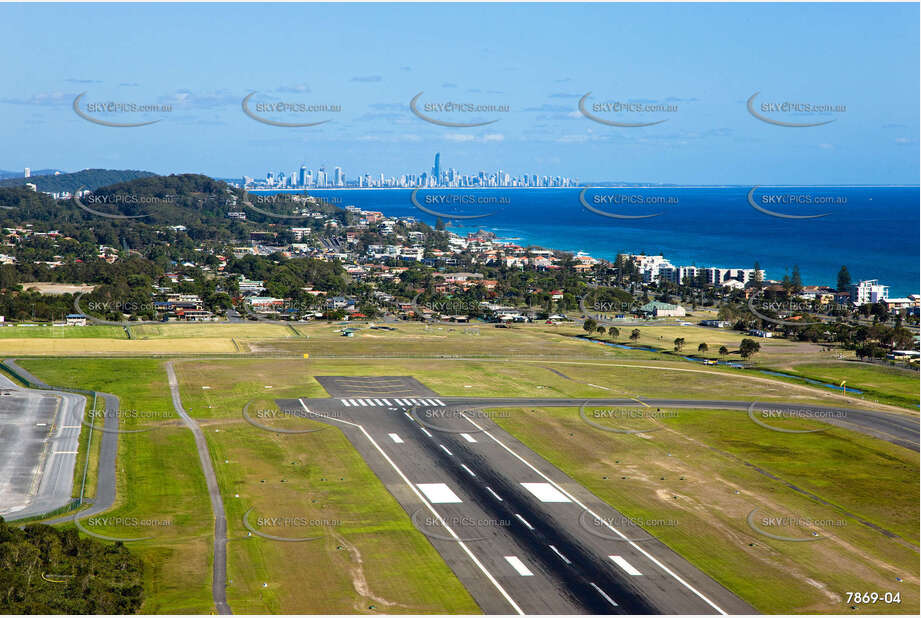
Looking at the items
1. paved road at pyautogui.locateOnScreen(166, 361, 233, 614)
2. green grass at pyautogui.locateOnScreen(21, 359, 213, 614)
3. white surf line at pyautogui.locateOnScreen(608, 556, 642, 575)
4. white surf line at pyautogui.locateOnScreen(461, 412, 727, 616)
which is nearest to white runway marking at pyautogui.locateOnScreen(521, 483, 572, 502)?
white surf line at pyautogui.locateOnScreen(461, 412, 727, 616)

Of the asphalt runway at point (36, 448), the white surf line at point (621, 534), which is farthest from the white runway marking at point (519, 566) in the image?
the asphalt runway at point (36, 448)

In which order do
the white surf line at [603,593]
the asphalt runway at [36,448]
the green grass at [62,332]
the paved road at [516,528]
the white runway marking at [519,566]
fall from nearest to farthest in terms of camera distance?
the white surf line at [603,593] < the paved road at [516,528] < the white runway marking at [519,566] < the asphalt runway at [36,448] < the green grass at [62,332]

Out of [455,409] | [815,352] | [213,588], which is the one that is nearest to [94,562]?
[213,588]

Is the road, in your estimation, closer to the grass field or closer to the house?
the grass field

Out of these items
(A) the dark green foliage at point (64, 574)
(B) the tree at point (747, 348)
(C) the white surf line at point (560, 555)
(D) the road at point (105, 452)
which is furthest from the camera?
(B) the tree at point (747, 348)

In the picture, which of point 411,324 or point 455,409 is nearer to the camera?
point 455,409

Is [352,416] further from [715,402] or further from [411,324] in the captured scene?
[411,324]

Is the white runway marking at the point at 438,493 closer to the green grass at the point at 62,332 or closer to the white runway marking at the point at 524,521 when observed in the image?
the white runway marking at the point at 524,521
